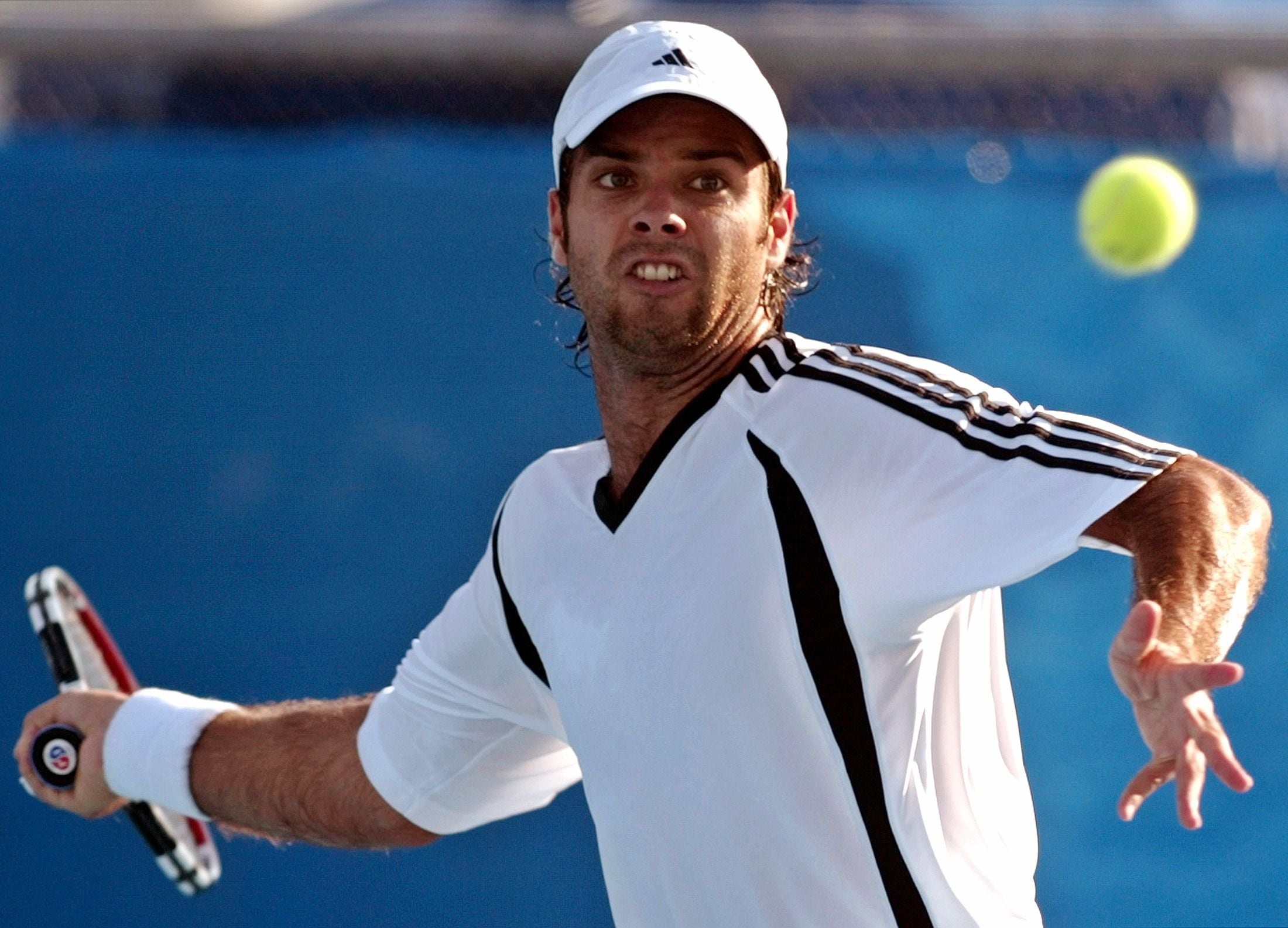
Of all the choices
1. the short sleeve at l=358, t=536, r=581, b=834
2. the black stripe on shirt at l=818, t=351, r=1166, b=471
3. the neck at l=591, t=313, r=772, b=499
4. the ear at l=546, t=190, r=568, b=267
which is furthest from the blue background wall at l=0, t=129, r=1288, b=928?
the black stripe on shirt at l=818, t=351, r=1166, b=471

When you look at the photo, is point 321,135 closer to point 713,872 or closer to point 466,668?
point 466,668

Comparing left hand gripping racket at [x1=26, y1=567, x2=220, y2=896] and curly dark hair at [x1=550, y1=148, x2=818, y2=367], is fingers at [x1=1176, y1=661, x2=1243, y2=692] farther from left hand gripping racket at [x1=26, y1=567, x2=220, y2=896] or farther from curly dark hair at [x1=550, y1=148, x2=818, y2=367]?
left hand gripping racket at [x1=26, y1=567, x2=220, y2=896]

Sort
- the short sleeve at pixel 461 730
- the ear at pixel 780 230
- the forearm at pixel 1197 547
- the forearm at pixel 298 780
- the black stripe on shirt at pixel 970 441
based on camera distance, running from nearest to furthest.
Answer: the forearm at pixel 1197 547
the black stripe on shirt at pixel 970 441
the ear at pixel 780 230
the short sleeve at pixel 461 730
the forearm at pixel 298 780

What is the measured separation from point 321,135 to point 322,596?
122cm

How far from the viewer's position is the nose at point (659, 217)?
2010mm

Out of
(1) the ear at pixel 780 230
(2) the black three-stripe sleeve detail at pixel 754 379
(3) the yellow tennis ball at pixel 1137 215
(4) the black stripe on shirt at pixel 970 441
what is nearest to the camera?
(4) the black stripe on shirt at pixel 970 441

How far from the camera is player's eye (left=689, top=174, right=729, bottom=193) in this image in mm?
2064

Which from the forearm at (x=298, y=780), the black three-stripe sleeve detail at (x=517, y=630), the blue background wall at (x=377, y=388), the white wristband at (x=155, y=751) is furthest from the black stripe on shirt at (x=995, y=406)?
the blue background wall at (x=377, y=388)

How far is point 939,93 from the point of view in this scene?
184 inches

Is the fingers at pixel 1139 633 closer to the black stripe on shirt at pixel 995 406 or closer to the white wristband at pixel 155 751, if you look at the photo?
the black stripe on shirt at pixel 995 406

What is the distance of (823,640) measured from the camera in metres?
1.81

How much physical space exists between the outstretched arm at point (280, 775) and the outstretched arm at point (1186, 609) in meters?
1.31

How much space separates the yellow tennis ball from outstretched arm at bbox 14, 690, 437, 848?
1.98m

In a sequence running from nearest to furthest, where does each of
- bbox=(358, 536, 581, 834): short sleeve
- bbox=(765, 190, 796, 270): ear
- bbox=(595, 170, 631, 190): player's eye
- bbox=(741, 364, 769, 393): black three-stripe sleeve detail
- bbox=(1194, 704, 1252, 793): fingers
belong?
bbox=(1194, 704, 1252, 793): fingers, bbox=(741, 364, 769, 393): black three-stripe sleeve detail, bbox=(595, 170, 631, 190): player's eye, bbox=(765, 190, 796, 270): ear, bbox=(358, 536, 581, 834): short sleeve
